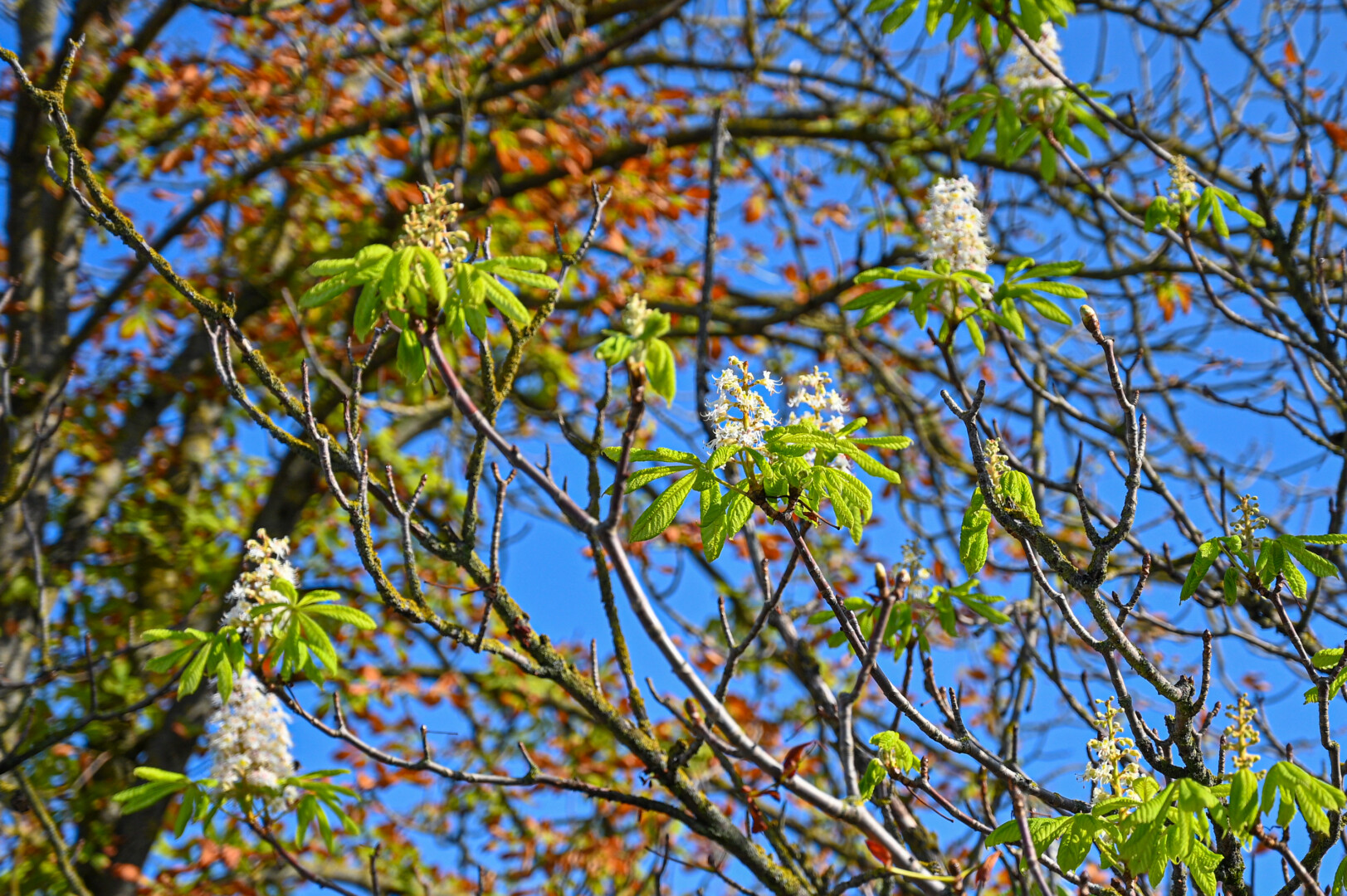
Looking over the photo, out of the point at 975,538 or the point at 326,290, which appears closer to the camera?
the point at 326,290

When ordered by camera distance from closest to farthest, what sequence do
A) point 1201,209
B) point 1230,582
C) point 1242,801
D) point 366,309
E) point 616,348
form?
point 616,348 → point 1242,801 → point 366,309 → point 1230,582 → point 1201,209

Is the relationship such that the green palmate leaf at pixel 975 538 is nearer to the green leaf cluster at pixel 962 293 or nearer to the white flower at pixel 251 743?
the green leaf cluster at pixel 962 293

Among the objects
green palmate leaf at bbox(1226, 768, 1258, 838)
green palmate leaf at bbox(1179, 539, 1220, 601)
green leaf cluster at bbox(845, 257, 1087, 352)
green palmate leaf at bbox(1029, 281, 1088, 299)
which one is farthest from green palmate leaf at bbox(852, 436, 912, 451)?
green palmate leaf at bbox(1226, 768, 1258, 838)

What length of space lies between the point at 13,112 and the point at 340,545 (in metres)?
3.33

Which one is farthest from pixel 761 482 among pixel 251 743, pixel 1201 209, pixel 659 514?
pixel 1201 209

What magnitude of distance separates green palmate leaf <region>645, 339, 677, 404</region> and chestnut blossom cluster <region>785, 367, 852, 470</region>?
603mm

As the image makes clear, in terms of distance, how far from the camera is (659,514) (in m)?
1.64

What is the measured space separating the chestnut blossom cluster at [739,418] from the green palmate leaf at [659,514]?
6.4 inches

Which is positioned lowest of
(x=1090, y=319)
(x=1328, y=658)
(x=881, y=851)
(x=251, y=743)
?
(x=881, y=851)

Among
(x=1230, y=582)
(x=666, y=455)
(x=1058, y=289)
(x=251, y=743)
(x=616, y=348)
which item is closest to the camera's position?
(x=616, y=348)

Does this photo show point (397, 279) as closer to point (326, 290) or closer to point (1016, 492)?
point (326, 290)

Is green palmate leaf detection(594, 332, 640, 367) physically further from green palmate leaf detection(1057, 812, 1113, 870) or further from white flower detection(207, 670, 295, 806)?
white flower detection(207, 670, 295, 806)

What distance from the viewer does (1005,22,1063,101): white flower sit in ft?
10.2

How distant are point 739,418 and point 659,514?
30cm
